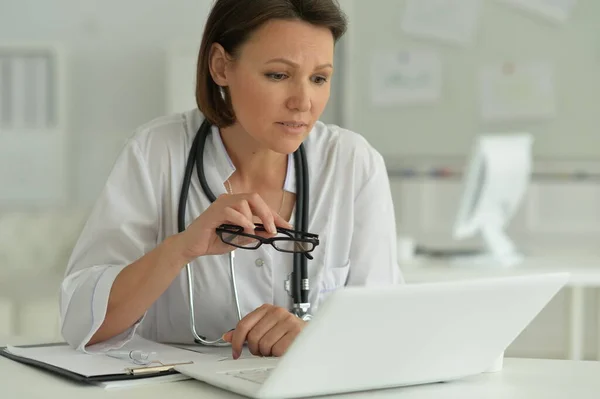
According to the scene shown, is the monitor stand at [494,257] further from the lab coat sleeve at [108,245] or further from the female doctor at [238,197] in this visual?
the lab coat sleeve at [108,245]

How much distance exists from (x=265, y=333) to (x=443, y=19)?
3110 millimetres

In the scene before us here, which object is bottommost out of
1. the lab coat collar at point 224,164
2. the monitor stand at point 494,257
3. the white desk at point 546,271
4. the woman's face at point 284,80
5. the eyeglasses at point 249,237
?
the white desk at point 546,271

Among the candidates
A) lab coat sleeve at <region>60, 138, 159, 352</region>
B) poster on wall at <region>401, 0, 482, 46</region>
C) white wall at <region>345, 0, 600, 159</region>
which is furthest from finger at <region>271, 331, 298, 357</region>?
poster on wall at <region>401, 0, 482, 46</region>

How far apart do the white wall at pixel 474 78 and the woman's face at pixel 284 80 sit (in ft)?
8.92

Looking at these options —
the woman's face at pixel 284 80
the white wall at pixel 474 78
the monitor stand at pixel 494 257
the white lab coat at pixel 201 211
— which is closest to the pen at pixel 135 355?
the white lab coat at pixel 201 211

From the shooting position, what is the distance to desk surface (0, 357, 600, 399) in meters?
0.99

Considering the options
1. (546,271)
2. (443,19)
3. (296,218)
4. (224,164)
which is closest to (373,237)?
(296,218)

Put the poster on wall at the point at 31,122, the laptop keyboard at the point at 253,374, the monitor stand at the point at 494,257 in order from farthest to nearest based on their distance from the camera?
the poster on wall at the point at 31,122
the monitor stand at the point at 494,257
the laptop keyboard at the point at 253,374

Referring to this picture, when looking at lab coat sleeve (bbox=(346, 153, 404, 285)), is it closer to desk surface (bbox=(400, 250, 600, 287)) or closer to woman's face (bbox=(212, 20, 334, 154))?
woman's face (bbox=(212, 20, 334, 154))

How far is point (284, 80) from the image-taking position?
1.38 meters

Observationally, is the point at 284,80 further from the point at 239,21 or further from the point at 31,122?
the point at 31,122

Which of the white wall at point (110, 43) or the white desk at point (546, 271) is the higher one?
the white wall at point (110, 43)

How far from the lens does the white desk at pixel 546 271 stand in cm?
295

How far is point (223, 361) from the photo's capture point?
3.74 feet
